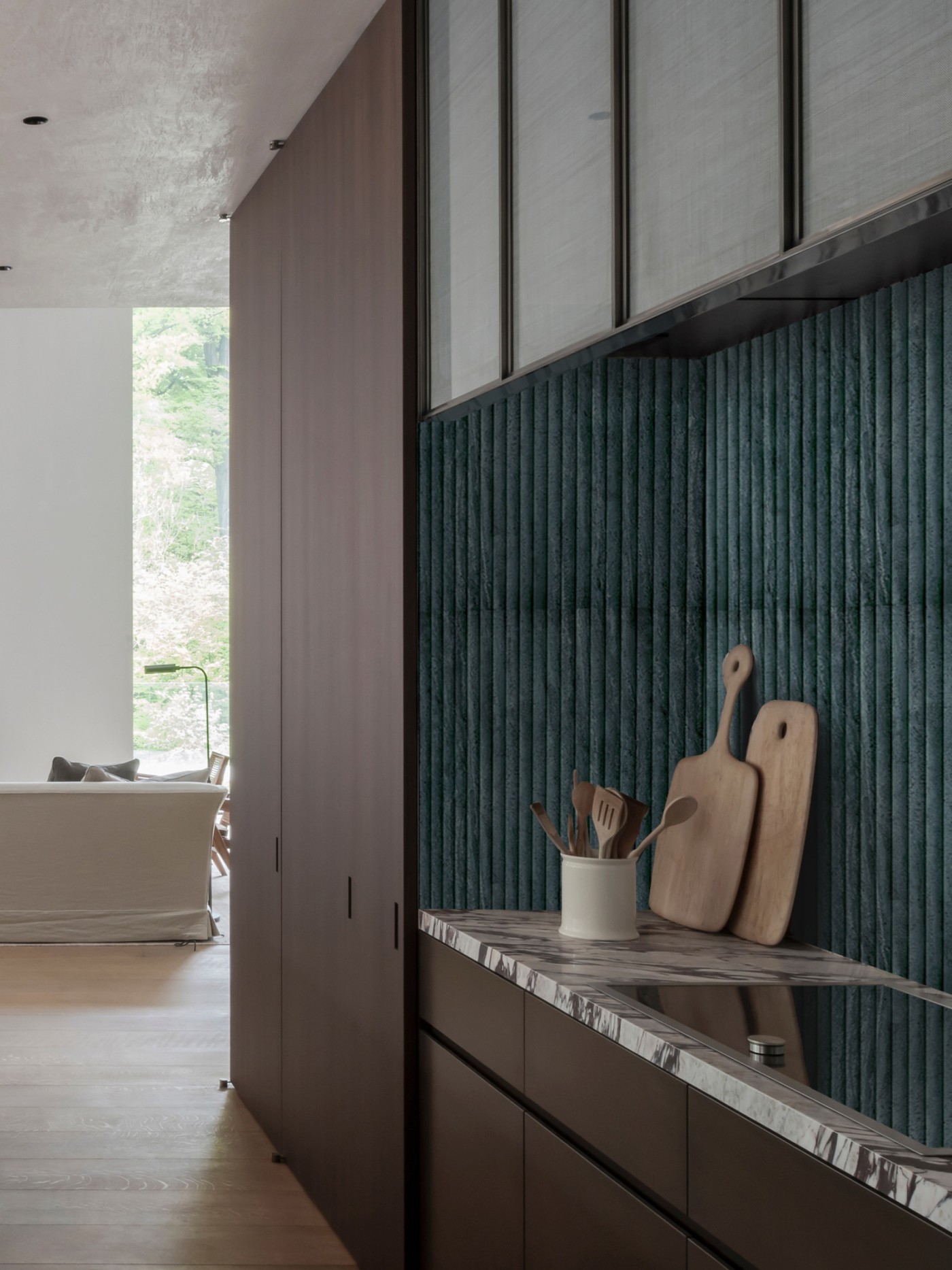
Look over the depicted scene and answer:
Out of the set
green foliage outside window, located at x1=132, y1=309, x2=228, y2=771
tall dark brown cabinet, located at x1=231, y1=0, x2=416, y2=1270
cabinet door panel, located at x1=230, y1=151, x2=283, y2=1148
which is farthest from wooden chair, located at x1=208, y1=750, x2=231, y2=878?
green foliage outside window, located at x1=132, y1=309, x2=228, y2=771

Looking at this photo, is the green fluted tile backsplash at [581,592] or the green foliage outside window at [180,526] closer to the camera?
the green fluted tile backsplash at [581,592]

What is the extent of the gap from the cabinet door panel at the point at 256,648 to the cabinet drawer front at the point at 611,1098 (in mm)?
1704

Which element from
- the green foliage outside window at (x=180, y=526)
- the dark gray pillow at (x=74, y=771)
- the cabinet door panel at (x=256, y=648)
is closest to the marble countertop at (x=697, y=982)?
the cabinet door panel at (x=256, y=648)

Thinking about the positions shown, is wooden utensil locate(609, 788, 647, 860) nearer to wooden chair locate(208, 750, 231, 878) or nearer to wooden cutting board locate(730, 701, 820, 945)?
wooden cutting board locate(730, 701, 820, 945)

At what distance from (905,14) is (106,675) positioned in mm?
8576

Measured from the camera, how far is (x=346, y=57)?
117 inches

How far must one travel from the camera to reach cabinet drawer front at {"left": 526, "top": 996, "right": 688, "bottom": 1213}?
5.22ft

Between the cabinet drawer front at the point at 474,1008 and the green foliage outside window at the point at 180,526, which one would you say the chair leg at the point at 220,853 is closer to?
the green foliage outside window at the point at 180,526

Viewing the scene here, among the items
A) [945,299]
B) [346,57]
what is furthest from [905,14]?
[346,57]

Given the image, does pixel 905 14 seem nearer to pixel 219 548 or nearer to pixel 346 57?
pixel 346 57

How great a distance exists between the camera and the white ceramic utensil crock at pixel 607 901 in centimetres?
219

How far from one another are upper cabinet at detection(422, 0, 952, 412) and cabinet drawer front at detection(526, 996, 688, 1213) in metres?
0.99

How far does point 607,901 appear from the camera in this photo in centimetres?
220

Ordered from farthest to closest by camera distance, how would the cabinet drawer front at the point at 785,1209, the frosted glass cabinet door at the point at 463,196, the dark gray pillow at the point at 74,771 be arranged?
the dark gray pillow at the point at 74,771 < the frosted glass cabinet door at the point at 463,196 < the cabinet drawer front at the point at 785,1209
